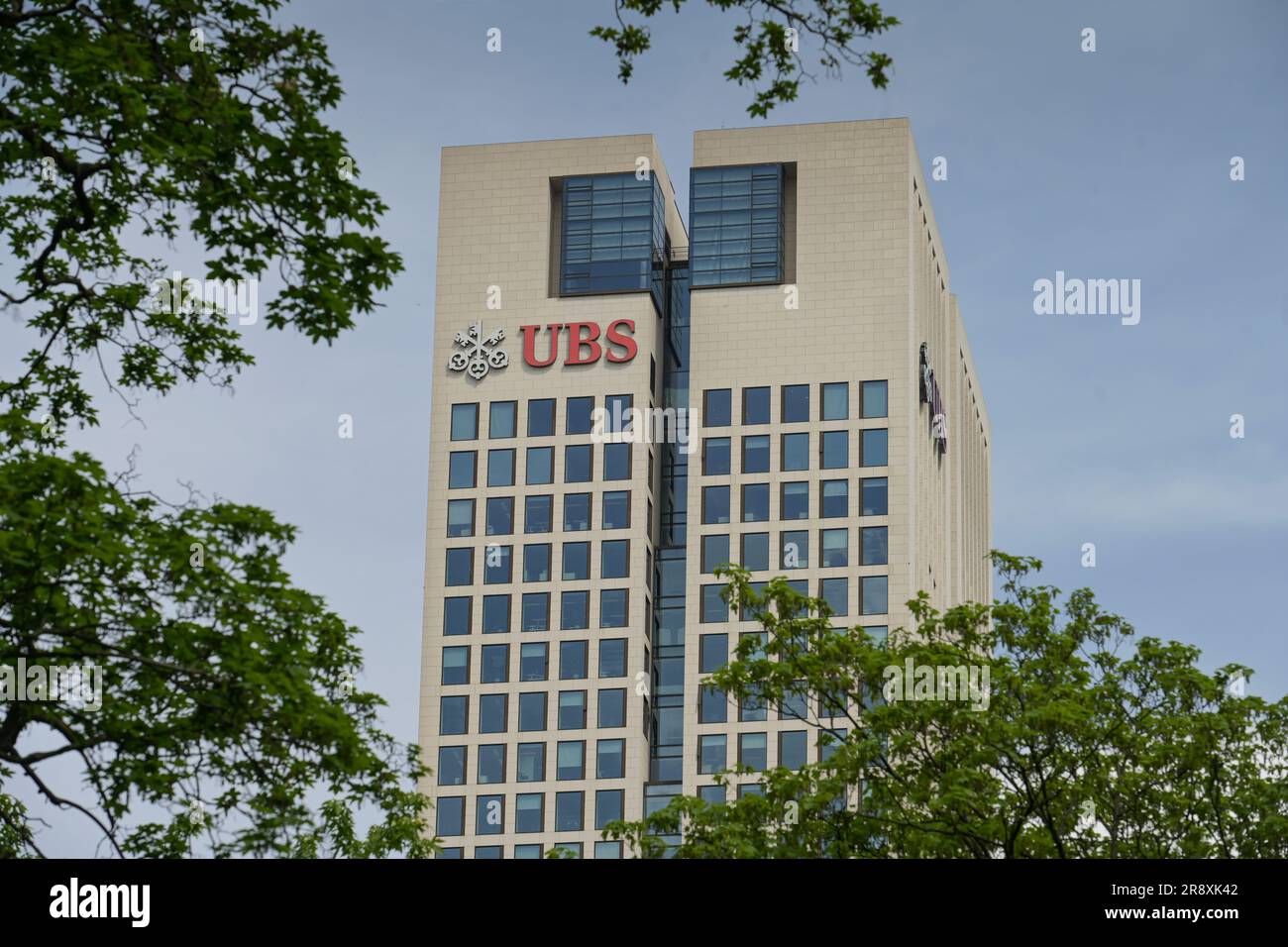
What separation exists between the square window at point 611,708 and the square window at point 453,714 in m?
8.05

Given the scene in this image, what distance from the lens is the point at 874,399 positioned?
117312 millimetres

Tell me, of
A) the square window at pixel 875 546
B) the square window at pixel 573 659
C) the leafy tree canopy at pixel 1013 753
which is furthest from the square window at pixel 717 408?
the leafy tree canopy at pixel 1013 753

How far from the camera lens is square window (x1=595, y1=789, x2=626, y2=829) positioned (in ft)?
358

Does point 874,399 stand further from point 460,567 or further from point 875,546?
point 460,567

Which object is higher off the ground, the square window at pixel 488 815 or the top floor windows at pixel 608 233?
the top floor windows at pixel 608 233

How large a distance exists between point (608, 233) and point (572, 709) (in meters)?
31.5

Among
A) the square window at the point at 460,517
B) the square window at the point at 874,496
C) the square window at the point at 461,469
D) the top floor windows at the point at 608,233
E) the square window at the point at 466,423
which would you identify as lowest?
the square window at the point at 460,517

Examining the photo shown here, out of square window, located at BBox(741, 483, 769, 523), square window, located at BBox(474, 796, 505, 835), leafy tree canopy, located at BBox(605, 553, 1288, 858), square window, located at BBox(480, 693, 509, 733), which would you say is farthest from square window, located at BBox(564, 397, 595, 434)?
leafy tree canopy, located at BBox(605, 553, 1288, 858)

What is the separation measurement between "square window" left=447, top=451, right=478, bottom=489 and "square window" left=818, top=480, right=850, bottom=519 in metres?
21.7

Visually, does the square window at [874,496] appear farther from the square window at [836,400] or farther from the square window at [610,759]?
the square window at [610,759]

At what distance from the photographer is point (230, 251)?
19.0m

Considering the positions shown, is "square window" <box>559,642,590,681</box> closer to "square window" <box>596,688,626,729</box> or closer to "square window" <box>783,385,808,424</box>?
"square window" <box>596,688,626,729</box>

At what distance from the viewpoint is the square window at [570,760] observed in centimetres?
11069

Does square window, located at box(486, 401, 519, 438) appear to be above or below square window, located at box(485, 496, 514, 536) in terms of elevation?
above
